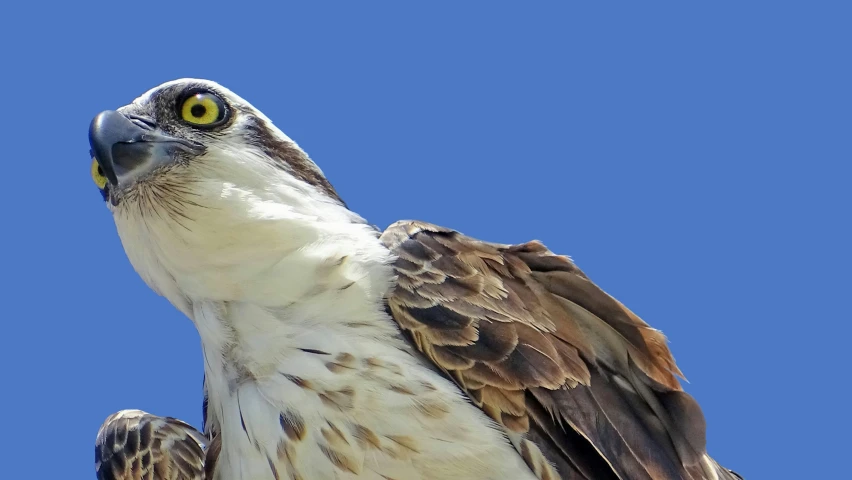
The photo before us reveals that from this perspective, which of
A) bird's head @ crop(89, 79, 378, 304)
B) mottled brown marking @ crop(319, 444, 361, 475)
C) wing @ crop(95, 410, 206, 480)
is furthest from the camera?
wing @ crop(95, 410, 206, 480)

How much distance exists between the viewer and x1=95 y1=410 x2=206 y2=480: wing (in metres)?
2.95

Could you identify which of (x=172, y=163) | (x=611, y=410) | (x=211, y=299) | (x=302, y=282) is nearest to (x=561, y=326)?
(x=611, y=410)

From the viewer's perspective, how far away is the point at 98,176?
3084 millimetres

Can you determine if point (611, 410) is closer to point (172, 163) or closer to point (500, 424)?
point (500, 424)

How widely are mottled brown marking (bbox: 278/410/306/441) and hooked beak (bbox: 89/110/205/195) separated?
96 cm

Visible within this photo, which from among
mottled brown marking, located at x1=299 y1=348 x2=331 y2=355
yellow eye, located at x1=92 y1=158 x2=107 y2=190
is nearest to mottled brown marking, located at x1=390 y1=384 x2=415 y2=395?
mottled brown marking, located at x1=299 y1=348 x2=331 y2=355

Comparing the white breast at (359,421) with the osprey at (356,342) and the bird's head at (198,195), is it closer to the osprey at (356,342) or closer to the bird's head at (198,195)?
the osprey at (356,342)

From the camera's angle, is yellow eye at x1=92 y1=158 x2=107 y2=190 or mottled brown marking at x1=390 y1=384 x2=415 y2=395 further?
yellow eye at x1=92 y1=158 x2=107 y2=190

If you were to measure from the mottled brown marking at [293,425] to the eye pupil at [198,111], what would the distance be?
114 centimetres

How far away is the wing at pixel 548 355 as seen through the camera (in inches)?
102

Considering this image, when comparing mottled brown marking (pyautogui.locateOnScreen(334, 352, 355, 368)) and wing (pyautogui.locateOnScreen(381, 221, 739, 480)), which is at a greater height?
wing (pyautogui.locateOnScreen(381, 221, 739, 480))

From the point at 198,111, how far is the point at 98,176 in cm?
43

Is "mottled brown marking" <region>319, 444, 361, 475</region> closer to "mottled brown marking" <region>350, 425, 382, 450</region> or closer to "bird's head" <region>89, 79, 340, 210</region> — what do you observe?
"mottled brown marking" <region>350, 425, 382, 450</region>

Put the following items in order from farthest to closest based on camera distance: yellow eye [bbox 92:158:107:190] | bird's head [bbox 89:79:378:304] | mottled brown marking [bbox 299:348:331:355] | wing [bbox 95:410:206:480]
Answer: yellow eye [bbox 92:158:107:190]
wing [bbox 95:410:206:480]
bird's head [bbox 89:79:378:304]
mottled brown marking [bbox 299:348:331:355]
